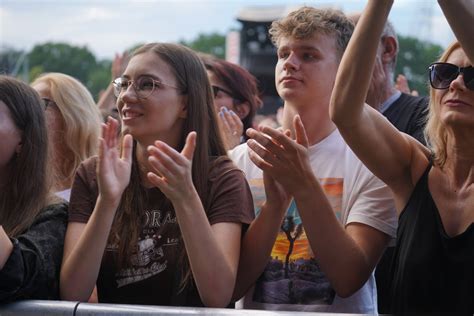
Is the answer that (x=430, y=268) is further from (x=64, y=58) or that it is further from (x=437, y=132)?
(x=64, y=58)

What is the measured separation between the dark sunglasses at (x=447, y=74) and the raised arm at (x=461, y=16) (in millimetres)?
163

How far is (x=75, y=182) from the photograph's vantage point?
278 centimetres

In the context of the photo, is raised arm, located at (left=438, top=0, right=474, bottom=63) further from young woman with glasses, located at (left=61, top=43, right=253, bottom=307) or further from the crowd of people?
young woman with glasses, located at (left=61, top=43, right=253, bottom=307)

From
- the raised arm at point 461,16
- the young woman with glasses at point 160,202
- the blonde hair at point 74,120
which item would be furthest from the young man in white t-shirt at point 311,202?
the blonde hair at point 74,120

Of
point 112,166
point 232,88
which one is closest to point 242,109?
point 232,88

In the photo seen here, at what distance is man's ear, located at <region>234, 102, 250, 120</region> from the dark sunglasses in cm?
208

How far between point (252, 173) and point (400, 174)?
631 millimetres

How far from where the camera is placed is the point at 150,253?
262 cm

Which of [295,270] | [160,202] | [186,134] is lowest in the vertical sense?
[295,270]

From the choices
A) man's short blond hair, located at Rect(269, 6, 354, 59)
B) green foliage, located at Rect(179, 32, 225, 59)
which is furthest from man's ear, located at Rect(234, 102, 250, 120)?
green foliage, located at Rect(179, 32, 225, 59)

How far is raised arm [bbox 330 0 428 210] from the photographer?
7.57 feet

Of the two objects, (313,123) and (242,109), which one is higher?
(313,123)

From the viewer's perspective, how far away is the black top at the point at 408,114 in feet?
12.0

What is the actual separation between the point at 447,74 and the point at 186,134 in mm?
937
